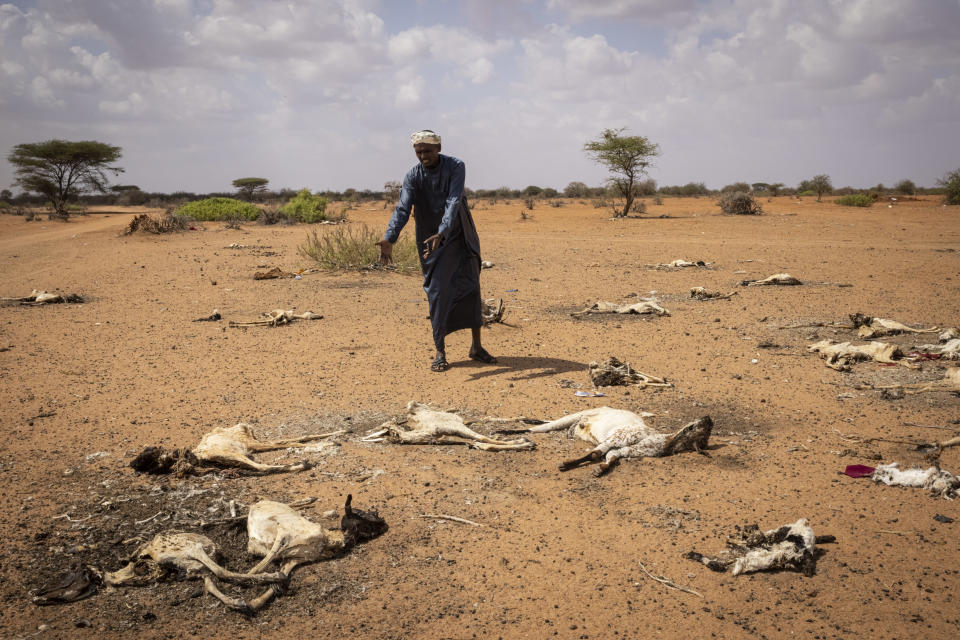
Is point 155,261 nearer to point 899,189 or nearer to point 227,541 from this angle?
point 227,541

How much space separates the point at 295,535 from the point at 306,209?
20.7 meters

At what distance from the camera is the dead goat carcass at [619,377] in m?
5.10

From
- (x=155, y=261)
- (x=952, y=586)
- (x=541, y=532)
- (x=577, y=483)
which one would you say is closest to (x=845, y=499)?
(x=952, y=586)

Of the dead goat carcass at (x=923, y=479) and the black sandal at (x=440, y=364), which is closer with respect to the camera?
the dead goat carcass at (x=923, y=479)

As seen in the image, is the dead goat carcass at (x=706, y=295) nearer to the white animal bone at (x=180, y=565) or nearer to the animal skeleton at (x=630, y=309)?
the animal skeleton at (x=630, y=309)

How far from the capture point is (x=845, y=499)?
10.8 feet

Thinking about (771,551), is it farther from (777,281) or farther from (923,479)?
(777,281)

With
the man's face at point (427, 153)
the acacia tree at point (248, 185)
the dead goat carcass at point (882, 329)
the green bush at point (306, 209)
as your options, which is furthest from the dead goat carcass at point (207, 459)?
the acacia tree at point (248, 185)

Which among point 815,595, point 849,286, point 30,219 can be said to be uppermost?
point 30,219

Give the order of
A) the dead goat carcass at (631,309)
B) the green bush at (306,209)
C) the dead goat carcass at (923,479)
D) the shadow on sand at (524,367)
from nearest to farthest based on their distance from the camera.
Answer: the dead goat carcass at (923,479) < the shadow on sand at (524,367) < the dead goat carcass at (631,309) < the green bush at (306,209)

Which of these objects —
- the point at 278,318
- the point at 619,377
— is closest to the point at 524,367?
the point at 619,377

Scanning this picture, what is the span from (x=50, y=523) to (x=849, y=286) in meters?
9.40

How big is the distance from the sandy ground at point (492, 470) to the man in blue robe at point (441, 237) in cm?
52

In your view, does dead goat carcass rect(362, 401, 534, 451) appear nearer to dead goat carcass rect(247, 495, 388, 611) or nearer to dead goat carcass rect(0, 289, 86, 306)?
dead goat carcass rect(247, 495, 388, 611)
